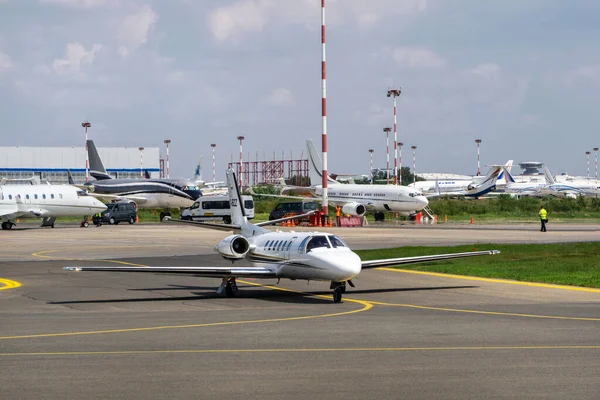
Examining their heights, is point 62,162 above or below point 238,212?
above

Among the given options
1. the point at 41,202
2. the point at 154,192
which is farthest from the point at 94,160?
the point at 41,202

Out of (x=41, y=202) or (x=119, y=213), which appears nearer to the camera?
(x=41, y=202)

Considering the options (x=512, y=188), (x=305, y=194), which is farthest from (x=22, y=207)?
(x=512, y=188)

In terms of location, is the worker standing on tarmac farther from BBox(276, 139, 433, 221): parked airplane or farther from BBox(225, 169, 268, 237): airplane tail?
BBox(225, 169, 268, 237): airplane tail

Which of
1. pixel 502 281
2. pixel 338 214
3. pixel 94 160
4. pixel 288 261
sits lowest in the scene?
pixel 502 281

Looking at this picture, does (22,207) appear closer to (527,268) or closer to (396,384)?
(527,268)

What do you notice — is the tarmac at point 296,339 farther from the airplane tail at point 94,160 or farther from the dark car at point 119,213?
the airplane tail at point 94,160

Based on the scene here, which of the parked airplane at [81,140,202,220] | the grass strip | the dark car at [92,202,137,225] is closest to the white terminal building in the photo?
the parked airplane at [81,140,202,220]

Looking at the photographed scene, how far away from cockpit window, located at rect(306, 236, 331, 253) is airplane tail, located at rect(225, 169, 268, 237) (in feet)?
13.8

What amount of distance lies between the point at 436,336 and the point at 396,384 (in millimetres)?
5150

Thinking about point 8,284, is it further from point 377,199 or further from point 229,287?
point 377,199

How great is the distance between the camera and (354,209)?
80875 mm

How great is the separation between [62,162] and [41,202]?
293 ft

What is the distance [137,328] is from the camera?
1902 centimetres
